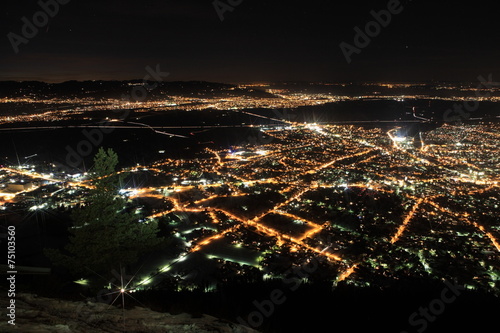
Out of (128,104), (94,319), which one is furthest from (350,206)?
(128,104)

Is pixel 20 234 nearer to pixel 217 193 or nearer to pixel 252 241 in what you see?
pixel 252 241

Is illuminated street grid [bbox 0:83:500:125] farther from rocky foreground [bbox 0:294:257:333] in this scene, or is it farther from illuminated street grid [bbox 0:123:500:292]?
rocky foreground [bbox 0:294:257:333]

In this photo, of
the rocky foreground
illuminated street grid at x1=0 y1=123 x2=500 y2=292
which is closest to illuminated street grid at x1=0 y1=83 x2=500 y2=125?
illuminated street grid at x1=0 y1=123 x2=500 y2=292

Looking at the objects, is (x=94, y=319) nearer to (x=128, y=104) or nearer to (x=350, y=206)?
(x=350, y=206)

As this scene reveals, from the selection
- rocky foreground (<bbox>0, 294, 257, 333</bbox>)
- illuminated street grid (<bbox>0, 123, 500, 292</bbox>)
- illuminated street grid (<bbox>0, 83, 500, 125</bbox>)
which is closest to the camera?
rocky foreground (<bbox>0, 294, 257, 333</bbox>)

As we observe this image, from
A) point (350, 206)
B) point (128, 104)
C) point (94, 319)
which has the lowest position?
point (94, 319)

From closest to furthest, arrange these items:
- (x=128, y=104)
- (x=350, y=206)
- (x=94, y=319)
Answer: (x=94, y=319) → (x=350, y=206) → (x=128, y=104)
